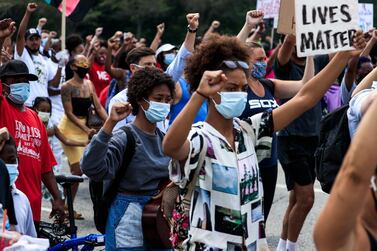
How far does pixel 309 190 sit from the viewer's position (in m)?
7.95

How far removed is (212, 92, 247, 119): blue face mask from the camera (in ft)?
14.3

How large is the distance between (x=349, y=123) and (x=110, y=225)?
1490 millimetres

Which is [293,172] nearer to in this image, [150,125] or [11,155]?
[150,125]

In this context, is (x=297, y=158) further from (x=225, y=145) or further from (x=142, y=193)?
(x=225, y=145)

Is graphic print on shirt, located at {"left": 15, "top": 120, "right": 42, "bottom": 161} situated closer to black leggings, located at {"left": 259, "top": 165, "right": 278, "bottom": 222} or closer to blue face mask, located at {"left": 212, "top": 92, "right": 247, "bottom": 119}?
black leggings, located at {"left": 259, "top": 165, "right": 278, "bottom": 222}

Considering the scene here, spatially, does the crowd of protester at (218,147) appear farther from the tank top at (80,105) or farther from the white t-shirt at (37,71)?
the white t-shirt at (37,71)

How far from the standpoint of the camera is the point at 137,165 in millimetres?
5516

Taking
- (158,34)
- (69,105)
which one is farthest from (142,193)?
(158,34)

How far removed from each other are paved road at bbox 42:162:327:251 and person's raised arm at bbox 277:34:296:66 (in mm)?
1798

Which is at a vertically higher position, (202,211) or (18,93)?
(18,93)

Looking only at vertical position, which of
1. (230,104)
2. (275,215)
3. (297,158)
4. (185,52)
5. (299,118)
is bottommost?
(275,215)

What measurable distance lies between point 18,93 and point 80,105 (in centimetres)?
389

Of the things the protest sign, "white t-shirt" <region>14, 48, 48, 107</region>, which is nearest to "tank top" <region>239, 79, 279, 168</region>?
the protest sign

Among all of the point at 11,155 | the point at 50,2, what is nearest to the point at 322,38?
the point at 11,155
